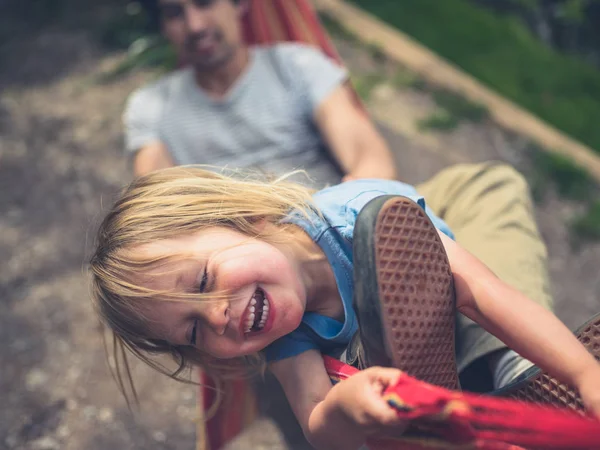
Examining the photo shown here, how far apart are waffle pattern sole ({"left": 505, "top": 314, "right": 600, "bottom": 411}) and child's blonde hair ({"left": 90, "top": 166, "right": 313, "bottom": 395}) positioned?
0.45m

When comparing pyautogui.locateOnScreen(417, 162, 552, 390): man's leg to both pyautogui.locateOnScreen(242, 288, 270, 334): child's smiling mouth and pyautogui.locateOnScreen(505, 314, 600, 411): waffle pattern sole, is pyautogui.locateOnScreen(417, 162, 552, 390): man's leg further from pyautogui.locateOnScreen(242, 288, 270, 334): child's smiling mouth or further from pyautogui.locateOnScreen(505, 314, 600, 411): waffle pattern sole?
pyautogui.locateOnScreen(242, 288, 270, 334): child's smiling mouth

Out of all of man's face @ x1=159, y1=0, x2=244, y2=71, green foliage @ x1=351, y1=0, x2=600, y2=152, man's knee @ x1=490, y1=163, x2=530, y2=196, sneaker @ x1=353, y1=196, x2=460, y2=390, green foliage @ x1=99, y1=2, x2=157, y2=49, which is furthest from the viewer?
green foliage @ x1=99, y1=2, x2=157, y2=49

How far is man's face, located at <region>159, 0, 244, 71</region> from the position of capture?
1.85m

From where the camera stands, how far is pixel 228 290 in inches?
37.9

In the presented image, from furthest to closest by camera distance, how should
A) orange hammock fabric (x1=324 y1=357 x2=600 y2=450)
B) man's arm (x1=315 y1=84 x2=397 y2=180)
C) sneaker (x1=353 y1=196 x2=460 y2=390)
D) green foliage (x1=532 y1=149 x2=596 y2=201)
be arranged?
green foliage (x1=532 y1=149 x2=596 y2=201) → man's arm (x1=315 y1=84 x2=397 y2=180) → sneaker (x1=353 y1=196 x2=460 y2=390) → orange hammock fabric (x1=324 y1=357 x2=600 y2=450)

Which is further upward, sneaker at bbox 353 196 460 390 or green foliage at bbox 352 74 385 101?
sneaker at bbox 353 196 460 390

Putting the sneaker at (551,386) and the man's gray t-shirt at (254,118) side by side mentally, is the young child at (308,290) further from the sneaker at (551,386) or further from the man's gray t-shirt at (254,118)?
the man's gray t-shirt at (254,118)

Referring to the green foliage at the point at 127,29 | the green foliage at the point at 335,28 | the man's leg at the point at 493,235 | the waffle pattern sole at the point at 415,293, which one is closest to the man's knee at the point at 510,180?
the man's leg at the point at 493,235

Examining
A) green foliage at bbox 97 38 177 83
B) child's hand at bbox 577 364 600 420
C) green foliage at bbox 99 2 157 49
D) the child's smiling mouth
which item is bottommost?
green foliage at bbox 97 38 177 83

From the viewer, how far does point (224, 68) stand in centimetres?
194

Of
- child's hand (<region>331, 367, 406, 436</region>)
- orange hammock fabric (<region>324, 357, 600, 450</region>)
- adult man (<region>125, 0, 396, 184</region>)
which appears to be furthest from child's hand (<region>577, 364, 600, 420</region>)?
adult man (<region>125, 0, 396, 184</region>)

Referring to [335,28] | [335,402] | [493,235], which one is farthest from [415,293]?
[335,28]

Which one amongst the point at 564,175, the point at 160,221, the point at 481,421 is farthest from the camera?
the point at 564,175

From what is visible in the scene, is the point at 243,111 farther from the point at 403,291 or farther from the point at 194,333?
the point at 403,291
